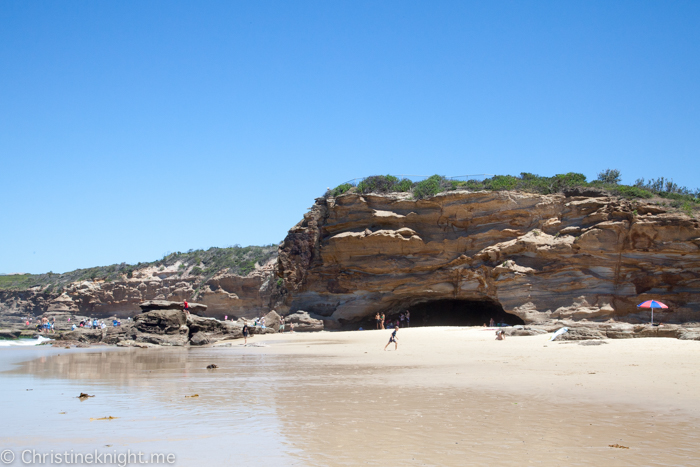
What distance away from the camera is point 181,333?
2595 cm

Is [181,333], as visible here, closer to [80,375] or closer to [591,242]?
[80,375]

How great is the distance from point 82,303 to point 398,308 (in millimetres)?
40817

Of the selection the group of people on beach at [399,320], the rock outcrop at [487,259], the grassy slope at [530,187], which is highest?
the grassy slope at [530,187]

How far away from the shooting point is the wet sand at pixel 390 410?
17.3ft

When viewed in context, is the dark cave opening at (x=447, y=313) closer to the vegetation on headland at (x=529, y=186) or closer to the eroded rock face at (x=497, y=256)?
the eroded rock face at (x=497, y=256)

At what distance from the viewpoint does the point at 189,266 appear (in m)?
63.2

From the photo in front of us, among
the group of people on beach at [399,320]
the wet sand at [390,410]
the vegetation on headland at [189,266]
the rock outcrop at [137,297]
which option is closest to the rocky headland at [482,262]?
the group of people on beach at [399,320]

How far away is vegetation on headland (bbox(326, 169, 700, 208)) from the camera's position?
28.8 m

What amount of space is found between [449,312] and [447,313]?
0.20 meters

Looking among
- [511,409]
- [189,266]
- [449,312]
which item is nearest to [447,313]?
[449,312]

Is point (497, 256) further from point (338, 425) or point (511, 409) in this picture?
point (338, 425)

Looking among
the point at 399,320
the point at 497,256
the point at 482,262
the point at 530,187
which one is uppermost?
the point at 530,187

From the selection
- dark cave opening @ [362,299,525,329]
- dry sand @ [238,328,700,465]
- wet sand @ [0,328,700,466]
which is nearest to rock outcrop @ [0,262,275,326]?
dark cave opening @ [362,299,525,329]

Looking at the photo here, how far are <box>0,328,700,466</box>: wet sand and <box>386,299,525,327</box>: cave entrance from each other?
22.0m
